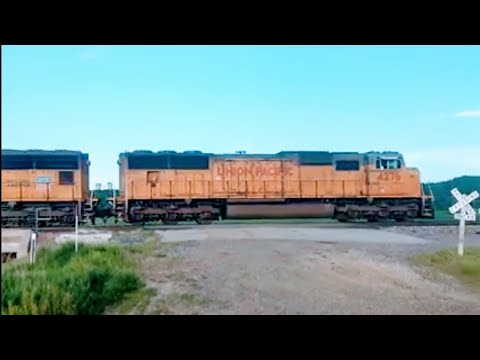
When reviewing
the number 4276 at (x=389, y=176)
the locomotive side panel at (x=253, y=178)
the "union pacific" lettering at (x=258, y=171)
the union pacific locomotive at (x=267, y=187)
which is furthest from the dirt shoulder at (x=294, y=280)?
the number 4276 at (x=389, y=176)

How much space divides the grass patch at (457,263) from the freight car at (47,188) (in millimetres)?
4659

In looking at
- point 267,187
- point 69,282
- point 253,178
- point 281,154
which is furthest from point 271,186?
point 69,282

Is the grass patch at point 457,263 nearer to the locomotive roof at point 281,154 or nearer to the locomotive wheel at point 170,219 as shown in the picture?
the locomotive roof at point 281,154

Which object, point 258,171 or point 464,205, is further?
point 258,171

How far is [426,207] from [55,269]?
1083 centimetres

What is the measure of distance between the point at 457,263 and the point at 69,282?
4807 millimetres

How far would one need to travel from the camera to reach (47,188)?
307 inches

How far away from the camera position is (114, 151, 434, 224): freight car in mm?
11414

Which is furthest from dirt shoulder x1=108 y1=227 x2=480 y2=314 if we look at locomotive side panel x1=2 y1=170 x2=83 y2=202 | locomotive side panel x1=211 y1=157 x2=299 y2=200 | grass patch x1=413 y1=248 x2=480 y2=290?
locomotive side panel x1=211 y1=157 x2=299 y2=200

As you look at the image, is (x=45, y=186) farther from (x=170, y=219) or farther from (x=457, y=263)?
(x=457, y=263)

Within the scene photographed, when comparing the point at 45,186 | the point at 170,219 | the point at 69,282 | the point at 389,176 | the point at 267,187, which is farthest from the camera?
the point at 389,176

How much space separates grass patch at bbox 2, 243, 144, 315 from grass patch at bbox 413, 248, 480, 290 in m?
3.71

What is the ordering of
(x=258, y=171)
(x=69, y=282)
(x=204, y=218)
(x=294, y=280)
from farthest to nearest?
(x=258, y=171), (x=204, y=218), (x=294, y=280), (x=69, y=282)

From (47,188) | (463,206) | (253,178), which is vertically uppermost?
(253,178)
